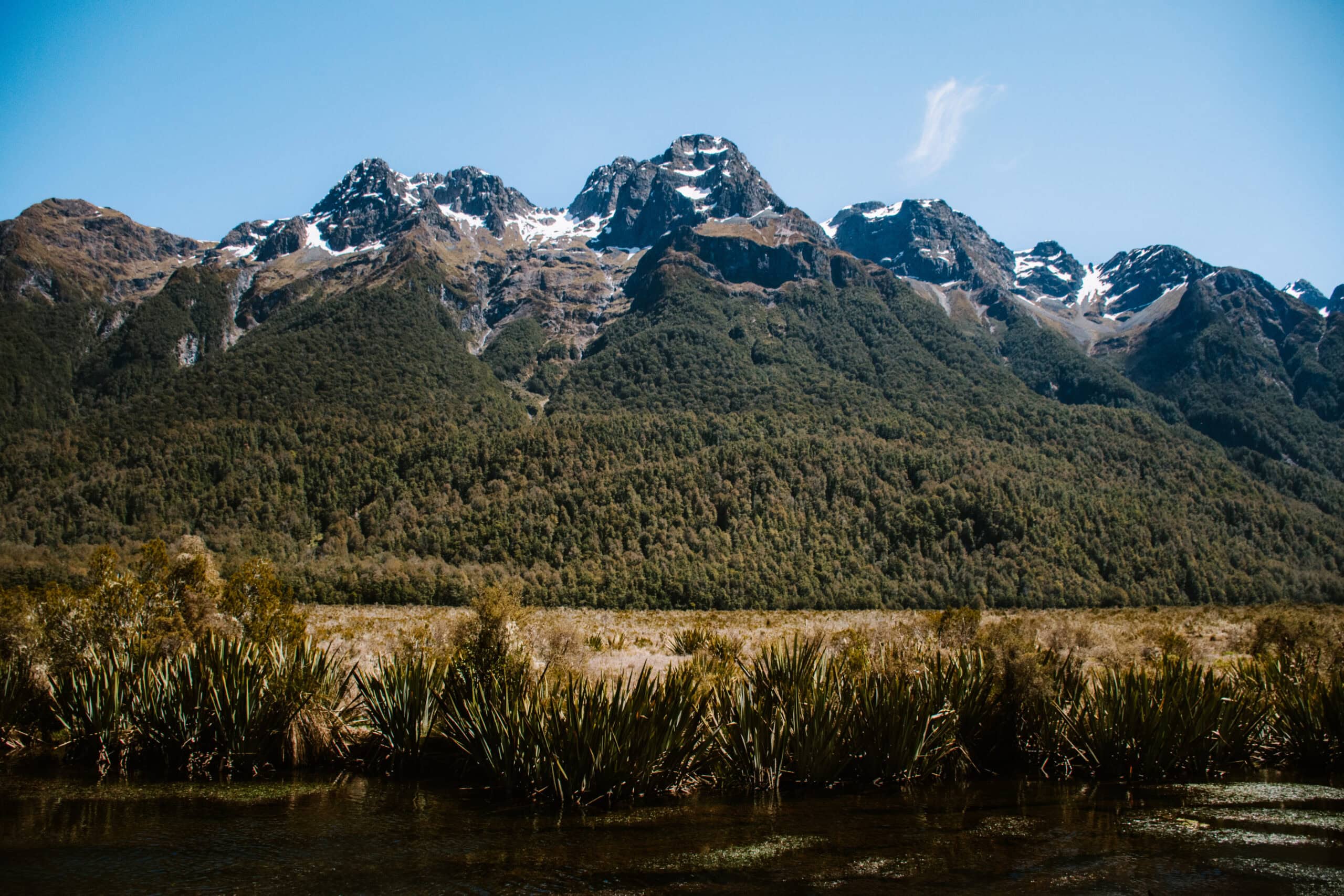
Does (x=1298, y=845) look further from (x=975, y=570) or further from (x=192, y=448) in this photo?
(x=192, y=448)

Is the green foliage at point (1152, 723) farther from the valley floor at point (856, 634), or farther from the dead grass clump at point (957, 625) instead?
the dead grass clump at point (957, 625)

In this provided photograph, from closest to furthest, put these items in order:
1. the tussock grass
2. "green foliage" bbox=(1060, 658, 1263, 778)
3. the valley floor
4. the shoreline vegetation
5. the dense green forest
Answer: the tussock grass, the shoreline vegetation, "green foliage" bbox=(1060, 658, 1263, 778), the valley floor, the dense green forest

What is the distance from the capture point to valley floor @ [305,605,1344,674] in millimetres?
20266

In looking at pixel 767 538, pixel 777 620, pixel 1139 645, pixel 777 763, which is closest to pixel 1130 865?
pixel 777 763

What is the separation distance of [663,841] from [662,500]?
125m

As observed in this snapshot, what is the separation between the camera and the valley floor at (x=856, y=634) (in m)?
20.3

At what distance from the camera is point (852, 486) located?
143125mm

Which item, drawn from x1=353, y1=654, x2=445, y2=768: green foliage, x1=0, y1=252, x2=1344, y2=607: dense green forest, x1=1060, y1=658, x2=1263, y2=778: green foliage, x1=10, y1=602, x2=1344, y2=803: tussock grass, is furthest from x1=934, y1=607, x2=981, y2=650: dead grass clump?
x1=0, y1=252, x2=1344, y2=607: dense green forest

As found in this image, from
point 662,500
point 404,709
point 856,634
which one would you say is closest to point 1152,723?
point 404,709

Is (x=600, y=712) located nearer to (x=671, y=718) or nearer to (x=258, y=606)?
(x=671, y=718)

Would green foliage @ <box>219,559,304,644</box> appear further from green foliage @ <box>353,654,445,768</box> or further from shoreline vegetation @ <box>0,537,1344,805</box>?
green foliage @ <box>353,654,445,768</box>

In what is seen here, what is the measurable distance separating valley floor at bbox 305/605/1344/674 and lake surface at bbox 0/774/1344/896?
109 inches

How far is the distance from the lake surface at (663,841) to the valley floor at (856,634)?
2.78 metres

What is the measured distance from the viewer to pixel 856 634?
88.5 feet
